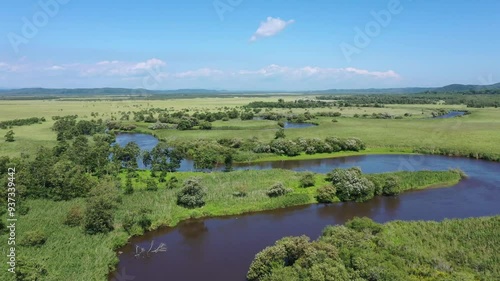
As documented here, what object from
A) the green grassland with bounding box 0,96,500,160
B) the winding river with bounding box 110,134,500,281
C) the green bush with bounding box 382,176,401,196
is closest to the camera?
the winding river with bounding box 110,134,500,281

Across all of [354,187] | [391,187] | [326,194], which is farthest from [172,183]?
[391,187]

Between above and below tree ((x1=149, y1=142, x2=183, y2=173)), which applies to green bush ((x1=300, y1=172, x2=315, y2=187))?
below

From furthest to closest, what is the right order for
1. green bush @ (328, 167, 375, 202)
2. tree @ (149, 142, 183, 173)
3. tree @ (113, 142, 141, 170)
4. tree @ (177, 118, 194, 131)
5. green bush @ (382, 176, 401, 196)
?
tree @ (177, 118, 194, 131), tree @ (113, 142, 141, 170), tree @ (149, 142, 183, 173), green bush @ (382, 176, 401, 196), green bush @ (328, 167, 375, 202)

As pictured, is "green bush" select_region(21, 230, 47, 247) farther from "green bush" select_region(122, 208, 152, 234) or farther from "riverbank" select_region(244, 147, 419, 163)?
"riverbank" select_region(244, 147, 419, 163)

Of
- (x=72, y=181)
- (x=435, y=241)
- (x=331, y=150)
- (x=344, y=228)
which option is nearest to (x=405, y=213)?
(x=435, y=241)

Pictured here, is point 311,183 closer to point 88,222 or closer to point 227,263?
point 227,263

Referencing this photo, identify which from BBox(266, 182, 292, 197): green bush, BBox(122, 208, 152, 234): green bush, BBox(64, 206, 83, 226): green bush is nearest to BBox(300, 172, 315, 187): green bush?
BBox(266, 182, 292, 197): green bush
